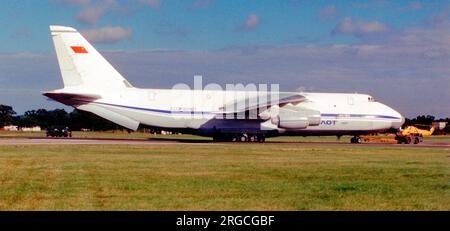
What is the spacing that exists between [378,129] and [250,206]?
143 feet

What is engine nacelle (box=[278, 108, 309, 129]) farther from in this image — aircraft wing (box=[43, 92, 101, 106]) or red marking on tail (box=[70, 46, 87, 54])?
red marking on tail (box=[70, 46, 87, 54])

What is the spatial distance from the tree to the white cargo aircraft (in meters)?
107

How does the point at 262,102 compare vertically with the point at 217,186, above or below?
above

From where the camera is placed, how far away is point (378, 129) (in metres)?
53.9

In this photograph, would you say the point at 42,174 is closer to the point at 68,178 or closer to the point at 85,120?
the point at 68,178

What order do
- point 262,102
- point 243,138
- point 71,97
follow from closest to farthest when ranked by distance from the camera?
1. point 71,97
2. point 262,102
3. point 243,138

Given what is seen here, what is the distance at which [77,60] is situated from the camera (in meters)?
46.9

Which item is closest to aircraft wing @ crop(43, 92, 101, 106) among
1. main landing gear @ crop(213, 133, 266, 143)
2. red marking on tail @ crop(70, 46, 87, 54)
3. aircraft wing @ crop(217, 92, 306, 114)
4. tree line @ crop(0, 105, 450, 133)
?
red marking on tail @ crop(70, 46, 87, 54)

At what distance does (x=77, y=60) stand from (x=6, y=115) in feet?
360

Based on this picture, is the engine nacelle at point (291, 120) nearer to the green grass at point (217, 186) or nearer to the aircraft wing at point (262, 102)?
the aircraft wing at point (262, 102)

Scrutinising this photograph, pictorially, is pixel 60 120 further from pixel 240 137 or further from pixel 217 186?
pixel 217 186

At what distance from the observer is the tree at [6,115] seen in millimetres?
146500

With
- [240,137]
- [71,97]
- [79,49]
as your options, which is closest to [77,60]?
[79,49]
